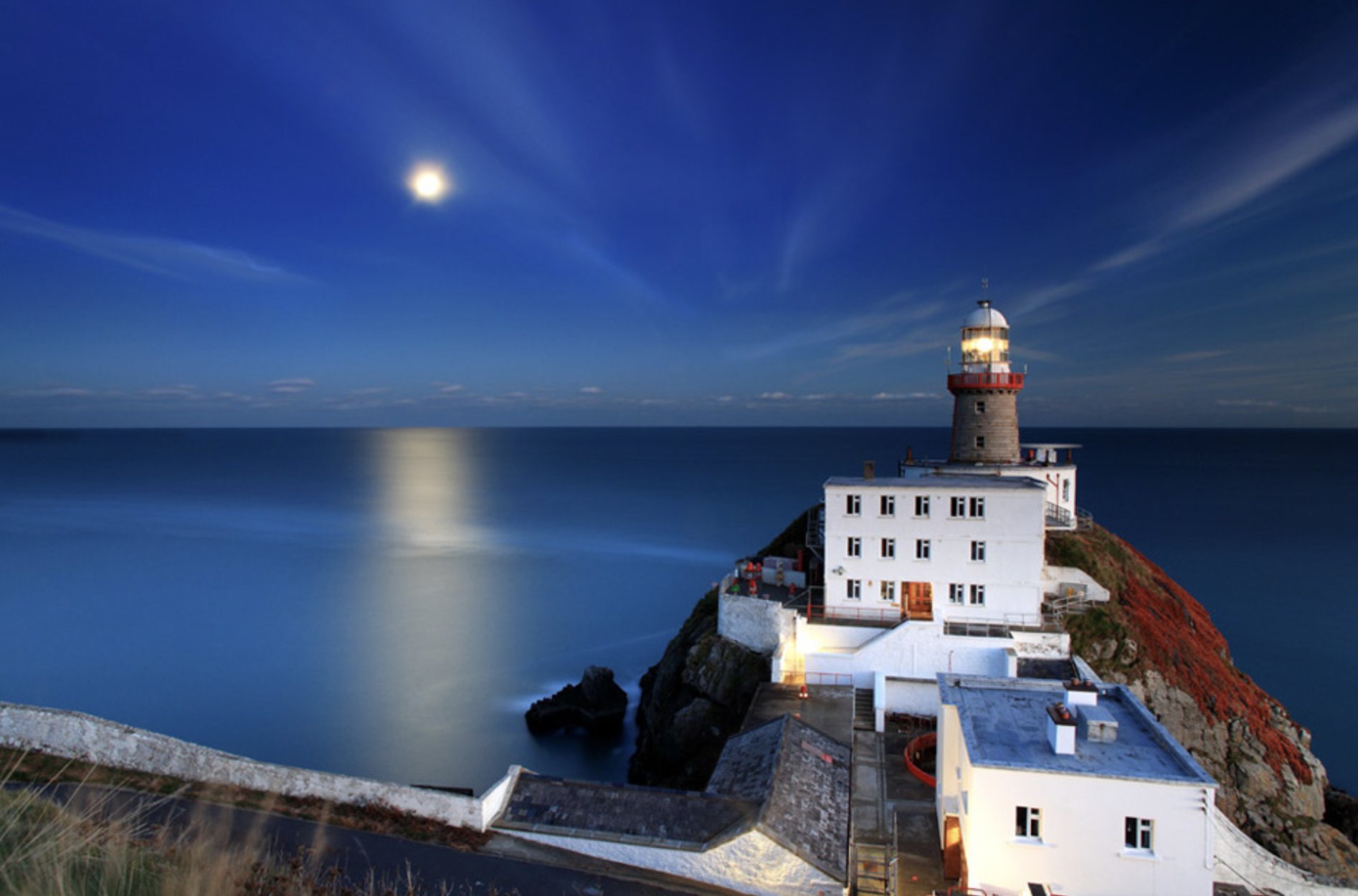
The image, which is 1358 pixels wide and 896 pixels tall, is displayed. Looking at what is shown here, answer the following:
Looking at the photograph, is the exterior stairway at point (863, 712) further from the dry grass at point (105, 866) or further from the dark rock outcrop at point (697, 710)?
the dry grass at point (105, 866)

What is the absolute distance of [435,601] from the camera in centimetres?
5556

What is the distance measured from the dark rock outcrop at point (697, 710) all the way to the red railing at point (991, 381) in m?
16.3

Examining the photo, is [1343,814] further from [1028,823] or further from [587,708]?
[587,708]

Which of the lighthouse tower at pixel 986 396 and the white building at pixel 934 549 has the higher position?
the lighthouse tower at pixel 986 396

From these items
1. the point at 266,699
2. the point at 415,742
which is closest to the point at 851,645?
the point at 415,742

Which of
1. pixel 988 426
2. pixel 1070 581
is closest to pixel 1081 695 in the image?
pixel 1070 581

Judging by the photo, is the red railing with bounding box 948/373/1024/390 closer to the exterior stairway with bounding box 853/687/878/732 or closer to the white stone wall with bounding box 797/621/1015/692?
the white stone wall with bounding box 797/621/1015/692

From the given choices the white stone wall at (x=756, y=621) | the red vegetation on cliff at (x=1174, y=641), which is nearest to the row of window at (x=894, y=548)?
the white stone wall at (x=756, y=621)

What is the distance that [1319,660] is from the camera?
42094 mm

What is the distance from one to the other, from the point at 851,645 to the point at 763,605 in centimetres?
329

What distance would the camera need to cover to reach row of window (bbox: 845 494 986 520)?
2544cm

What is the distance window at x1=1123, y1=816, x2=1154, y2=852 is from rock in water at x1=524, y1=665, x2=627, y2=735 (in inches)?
915

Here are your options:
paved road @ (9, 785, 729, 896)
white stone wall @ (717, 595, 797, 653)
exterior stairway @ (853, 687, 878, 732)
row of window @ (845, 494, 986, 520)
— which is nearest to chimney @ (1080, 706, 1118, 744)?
paved road @ (9, 785, 729, 896)

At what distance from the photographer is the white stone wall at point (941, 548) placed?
2516 cm
